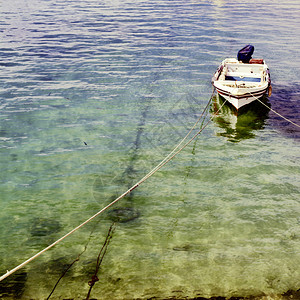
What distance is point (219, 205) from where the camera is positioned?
32.0 ft

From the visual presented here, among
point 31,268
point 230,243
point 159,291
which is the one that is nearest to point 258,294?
point 230,243

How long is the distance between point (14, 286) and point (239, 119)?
501 inches

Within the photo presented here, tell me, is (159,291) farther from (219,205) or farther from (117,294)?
(219,205)

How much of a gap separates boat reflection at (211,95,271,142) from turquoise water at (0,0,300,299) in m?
0.10

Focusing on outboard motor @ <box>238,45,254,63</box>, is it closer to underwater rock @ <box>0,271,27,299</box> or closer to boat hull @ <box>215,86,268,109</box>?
boat hull @ <box>215,86,268,109</box>

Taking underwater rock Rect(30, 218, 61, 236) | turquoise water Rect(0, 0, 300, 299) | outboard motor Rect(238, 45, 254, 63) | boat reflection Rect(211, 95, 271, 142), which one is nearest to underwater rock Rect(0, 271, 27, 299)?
turquoise water Rect(0, 0, 300, 299)

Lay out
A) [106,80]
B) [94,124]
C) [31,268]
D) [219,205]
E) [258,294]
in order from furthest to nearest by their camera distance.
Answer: [106,80]
[94,124]
[219,205]
[31,268]
[258,294]

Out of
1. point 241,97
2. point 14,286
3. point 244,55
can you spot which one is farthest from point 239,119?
point 14,286

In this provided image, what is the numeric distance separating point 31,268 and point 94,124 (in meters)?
8.65

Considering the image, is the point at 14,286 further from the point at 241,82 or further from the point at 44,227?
the point at 241,82

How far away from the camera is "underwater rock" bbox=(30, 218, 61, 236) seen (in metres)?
→ 8.70

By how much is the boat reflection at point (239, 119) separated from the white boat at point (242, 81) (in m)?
0.56

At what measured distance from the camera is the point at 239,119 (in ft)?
52.4

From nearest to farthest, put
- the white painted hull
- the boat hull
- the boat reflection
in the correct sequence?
the boat reflection → the boat hull → the white painted hull
